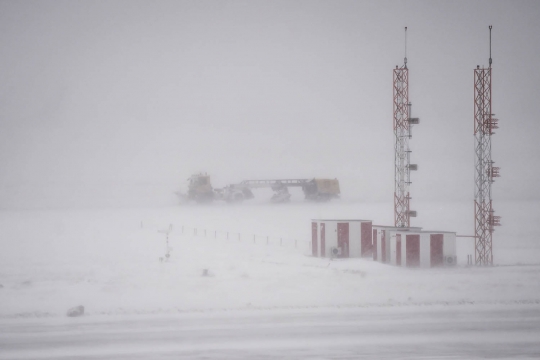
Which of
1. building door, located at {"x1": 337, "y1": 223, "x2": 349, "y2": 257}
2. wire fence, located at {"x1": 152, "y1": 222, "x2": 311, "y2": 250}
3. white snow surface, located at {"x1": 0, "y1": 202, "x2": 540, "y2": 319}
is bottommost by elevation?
wire fence, located at {"x1": 152, "y1": 222, "x2": 311, "y2": 250}

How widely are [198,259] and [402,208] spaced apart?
1130cm

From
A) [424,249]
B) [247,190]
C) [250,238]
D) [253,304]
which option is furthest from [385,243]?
[247,190]

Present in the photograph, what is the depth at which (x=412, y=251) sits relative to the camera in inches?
869

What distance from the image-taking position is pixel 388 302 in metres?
15.2

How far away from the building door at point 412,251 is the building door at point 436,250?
59 cm

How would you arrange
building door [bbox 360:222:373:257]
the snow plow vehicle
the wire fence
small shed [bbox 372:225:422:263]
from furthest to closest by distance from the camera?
the snow plow vehicle → the wire fence → building door [bbox 360:222:373:257] → small shed [bbox 372:225:422:263]

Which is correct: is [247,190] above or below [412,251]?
above

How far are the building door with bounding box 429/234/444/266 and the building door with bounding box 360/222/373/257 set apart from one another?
3.77 metres

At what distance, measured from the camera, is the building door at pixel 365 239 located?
82.8 ft

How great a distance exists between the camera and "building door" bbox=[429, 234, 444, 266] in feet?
72.7

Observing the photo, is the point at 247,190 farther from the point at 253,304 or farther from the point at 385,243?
the point at 253,304

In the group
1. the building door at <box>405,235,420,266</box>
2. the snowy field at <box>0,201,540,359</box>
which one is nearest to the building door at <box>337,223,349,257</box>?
the snowy field at <box>0,201,540,359</box>

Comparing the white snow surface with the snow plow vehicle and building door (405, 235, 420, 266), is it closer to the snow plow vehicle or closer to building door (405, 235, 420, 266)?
building door (405, 235, 420, 266)

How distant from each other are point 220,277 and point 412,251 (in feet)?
27.8
